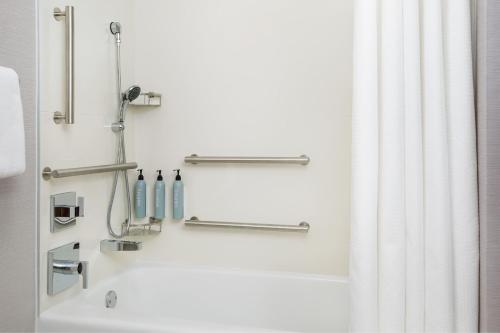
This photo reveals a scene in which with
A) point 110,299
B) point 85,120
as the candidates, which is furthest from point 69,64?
point 110,299

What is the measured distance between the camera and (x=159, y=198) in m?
2.29

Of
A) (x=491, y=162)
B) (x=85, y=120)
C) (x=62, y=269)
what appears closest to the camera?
(x=491, y=162)

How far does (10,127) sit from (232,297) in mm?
1331

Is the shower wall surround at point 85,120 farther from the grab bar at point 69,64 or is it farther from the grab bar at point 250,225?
the grab bar at point 250,225

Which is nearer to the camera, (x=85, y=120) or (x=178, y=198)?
(x=85, y=120)

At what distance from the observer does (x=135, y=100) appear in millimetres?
2213

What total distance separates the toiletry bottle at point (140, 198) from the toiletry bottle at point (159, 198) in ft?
0.20

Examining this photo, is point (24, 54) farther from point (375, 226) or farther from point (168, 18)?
point (375, 226)

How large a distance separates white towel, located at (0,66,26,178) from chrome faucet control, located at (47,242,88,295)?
506mm

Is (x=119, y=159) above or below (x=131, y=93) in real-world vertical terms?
below

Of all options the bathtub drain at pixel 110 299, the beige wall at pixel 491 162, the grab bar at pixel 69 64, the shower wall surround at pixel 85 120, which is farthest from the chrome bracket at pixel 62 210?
the beige wall at pixel 491 162

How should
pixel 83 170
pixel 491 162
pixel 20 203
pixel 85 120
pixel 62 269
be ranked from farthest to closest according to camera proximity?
pixel 85 120 → pixel 83 170 → pixel 62 269 → pixel 20 203 → pixel 491 162

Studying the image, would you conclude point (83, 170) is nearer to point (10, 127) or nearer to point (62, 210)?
point (62, 210)

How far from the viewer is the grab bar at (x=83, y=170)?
1662 mm
